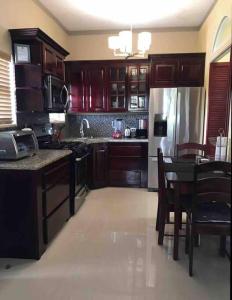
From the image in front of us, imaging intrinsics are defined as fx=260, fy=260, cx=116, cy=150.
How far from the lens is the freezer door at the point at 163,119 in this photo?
4.14 metres

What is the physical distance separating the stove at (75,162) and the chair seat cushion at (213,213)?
5.48 feet

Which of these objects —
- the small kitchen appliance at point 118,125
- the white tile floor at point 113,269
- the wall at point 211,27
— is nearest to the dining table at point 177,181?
the white tile floor at point 113,269

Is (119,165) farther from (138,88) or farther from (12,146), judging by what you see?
(12,146)

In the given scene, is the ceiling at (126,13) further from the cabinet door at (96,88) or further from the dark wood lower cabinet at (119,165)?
the dark wood lower cabinet at (119,165)

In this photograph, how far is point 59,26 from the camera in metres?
4.50

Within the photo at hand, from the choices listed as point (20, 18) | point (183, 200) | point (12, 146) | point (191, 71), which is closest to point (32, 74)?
point (20, 18)

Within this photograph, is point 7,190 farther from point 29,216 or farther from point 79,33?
point 79,33

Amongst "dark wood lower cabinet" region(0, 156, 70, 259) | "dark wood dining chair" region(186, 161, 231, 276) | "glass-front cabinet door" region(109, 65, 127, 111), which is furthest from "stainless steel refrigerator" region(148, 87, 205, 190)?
"dark wood lower cabinet" region(0, 156, 70, 259)

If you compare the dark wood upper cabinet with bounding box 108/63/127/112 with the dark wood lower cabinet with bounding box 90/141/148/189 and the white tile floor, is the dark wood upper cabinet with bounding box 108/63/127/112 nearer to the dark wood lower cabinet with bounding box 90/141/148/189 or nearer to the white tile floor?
the dark wood lower cabinet with bounding box 90/141/148/189

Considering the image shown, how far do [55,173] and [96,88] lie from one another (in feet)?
8.03

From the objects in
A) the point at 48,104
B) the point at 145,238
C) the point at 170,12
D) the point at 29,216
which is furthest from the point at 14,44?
the point at 145,238

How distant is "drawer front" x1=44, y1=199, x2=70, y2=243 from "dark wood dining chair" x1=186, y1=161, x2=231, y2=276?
4.36ft

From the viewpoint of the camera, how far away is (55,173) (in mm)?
2703

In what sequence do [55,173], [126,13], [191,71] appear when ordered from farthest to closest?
[191,71], [126,13], [55,173]
